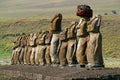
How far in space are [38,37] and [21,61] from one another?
2571 mm

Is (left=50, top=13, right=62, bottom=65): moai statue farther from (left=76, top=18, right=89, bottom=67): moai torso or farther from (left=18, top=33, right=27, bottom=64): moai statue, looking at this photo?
(left=18, top=33, right=27, bottom=64): moai statue

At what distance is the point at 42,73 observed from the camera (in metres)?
17.9

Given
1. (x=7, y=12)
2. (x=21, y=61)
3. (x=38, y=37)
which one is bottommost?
(x=7, y=12)

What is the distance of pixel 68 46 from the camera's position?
19.9m

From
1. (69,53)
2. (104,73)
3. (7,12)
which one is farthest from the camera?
(7,12)

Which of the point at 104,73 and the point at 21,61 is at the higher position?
the point at 104,73

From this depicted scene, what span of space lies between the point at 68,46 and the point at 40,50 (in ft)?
11.8

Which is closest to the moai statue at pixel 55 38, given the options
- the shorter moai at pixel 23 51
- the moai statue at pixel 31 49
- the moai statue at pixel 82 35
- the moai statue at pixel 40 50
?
the moai statue at pixel 40 50

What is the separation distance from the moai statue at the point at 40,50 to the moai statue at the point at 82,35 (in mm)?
4341

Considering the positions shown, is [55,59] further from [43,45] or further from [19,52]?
[19,52]

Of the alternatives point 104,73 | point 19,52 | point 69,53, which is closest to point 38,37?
point 19,52

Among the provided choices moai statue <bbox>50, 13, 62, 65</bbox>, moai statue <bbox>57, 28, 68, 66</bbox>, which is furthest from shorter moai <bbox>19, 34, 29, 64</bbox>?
moai statue <bbox>57, 28, 68, 66</bbox>

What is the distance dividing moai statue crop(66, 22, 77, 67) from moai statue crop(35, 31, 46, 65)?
3211 mm

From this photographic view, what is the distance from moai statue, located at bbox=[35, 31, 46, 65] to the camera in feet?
74.9
